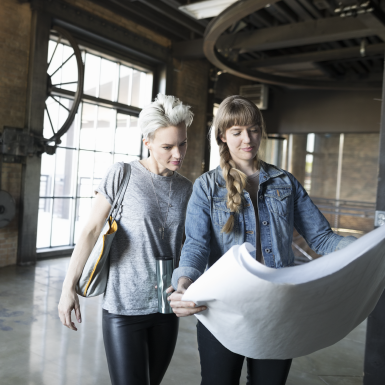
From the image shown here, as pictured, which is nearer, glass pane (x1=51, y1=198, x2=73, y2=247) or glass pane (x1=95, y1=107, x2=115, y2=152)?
glass pane (x1=51, y1=198, x2=73, y2=247)

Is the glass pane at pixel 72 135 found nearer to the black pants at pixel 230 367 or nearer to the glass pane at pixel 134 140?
the glass pane at pixel 134 140

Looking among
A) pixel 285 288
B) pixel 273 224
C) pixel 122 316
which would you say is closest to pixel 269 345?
pixel 285 288

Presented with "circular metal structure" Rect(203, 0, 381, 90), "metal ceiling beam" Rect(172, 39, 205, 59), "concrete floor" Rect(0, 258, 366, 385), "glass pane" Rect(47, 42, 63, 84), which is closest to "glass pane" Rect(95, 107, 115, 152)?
"glass pane" Rect(47, 42, 63, 84)

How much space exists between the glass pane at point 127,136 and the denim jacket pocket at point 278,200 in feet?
20.9

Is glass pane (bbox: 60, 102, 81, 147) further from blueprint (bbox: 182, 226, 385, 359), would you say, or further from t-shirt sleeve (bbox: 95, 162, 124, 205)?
blueprint (bbox: 182, 226, 385, 359)

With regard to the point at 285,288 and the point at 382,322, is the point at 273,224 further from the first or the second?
the point at 382,322

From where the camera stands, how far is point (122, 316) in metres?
1.62

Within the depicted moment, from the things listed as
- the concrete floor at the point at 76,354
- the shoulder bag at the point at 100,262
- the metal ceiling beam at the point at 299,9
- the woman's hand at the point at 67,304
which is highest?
the metal ceiling beam at the point at 299,9

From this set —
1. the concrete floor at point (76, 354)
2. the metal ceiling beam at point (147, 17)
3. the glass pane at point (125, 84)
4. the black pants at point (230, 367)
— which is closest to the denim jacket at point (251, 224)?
the black pants at point (230, 367)

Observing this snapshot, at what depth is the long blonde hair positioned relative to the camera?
130 centimetres

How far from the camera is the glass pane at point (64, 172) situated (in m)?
6.56

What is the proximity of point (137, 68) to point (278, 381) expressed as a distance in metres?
7.20

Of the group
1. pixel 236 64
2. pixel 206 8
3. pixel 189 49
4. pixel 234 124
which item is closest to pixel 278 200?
pixel 234 124

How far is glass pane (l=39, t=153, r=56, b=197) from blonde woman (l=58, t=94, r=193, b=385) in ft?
16.4
